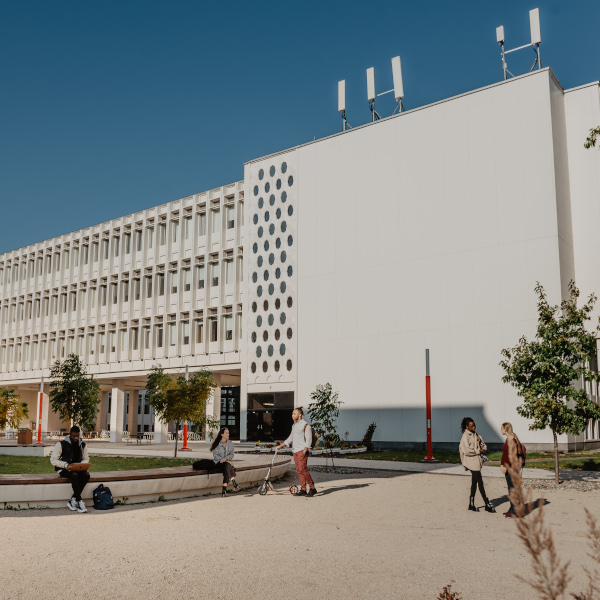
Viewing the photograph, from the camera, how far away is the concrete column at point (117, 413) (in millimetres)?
51222

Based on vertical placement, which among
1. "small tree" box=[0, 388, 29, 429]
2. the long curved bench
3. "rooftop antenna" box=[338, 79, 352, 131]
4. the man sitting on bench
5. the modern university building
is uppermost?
"rooftop antenna" box=[338, 79, 352, 131]

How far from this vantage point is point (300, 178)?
4362 centimetres

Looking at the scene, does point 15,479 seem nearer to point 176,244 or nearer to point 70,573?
point 70,573

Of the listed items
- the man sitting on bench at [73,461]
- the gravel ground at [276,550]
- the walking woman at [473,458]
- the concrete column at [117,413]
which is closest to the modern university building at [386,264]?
the concrete column at [117,413]

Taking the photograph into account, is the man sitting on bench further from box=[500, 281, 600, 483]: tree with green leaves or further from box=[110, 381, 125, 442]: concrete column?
box=[110, 381, 125, 442]: concrete column

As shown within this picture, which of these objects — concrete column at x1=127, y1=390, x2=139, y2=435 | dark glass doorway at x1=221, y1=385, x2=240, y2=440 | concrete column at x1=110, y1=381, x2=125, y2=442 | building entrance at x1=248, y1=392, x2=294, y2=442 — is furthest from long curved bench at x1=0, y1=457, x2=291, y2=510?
dark glass doorway at x1=221, y1=385, x2=240, y2=440

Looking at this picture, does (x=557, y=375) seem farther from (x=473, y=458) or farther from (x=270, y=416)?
(x=270, y=416)

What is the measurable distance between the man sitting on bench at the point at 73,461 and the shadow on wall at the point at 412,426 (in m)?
24.6

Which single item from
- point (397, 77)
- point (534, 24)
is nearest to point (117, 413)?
point (397, 77)

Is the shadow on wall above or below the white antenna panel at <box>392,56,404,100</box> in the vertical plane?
below

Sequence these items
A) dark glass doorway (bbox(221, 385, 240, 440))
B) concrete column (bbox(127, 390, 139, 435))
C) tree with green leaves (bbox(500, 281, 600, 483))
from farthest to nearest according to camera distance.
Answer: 1. dark glass doorway (bbox(221, 385, 240, 440))
2. concrete column (bbox(127, 390, 139, 435))
3. tree with green leaves (bbox(500, 281, 600, 483))

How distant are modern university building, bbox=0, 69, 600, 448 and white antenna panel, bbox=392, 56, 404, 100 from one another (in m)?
2.62

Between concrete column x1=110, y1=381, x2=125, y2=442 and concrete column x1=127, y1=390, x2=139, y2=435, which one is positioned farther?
concrete column x1=127, y1=390, x2=139, y2=435

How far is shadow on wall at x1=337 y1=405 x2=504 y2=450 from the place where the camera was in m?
33.9
